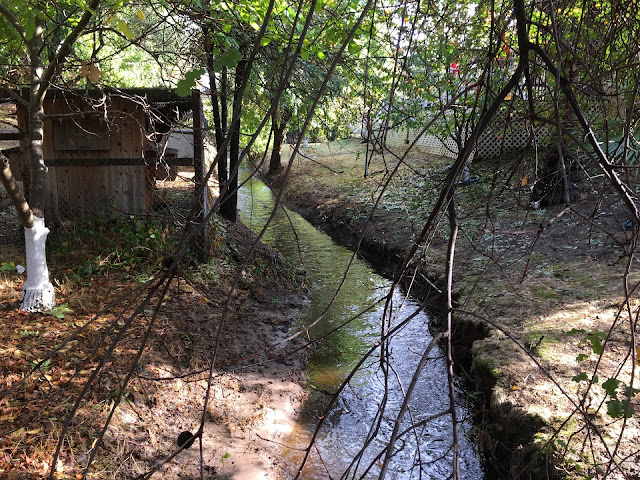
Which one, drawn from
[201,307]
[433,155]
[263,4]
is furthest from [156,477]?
[433,155]

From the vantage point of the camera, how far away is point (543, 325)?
545cm

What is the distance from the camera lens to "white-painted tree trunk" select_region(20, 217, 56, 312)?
4766 mm

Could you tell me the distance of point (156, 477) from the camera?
3.63 meters

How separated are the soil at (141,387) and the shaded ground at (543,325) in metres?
1.53

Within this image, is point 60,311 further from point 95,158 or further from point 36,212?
point 95,158

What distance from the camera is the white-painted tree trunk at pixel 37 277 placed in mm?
4766

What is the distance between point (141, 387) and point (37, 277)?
6.17ft

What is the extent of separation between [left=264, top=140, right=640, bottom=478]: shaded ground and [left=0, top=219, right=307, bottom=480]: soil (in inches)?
60.3

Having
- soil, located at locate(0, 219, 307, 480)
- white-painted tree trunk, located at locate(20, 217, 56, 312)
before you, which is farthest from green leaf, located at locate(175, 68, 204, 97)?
white-painted tree trunk, located at locate(20, 217, 56, 312)

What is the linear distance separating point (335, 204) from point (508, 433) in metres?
9.92

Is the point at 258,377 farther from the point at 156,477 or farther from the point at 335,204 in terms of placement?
the point at 335,204

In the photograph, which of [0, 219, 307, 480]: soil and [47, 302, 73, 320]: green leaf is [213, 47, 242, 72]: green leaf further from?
[47, 302, 73, 320]: green leaf

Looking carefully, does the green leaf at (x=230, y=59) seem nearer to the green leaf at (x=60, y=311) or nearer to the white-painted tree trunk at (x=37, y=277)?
the white-painted tree trunk at (x=37, y=277)

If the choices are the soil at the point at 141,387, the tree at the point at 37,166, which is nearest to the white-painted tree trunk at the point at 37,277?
the tree at the point at 37,166
